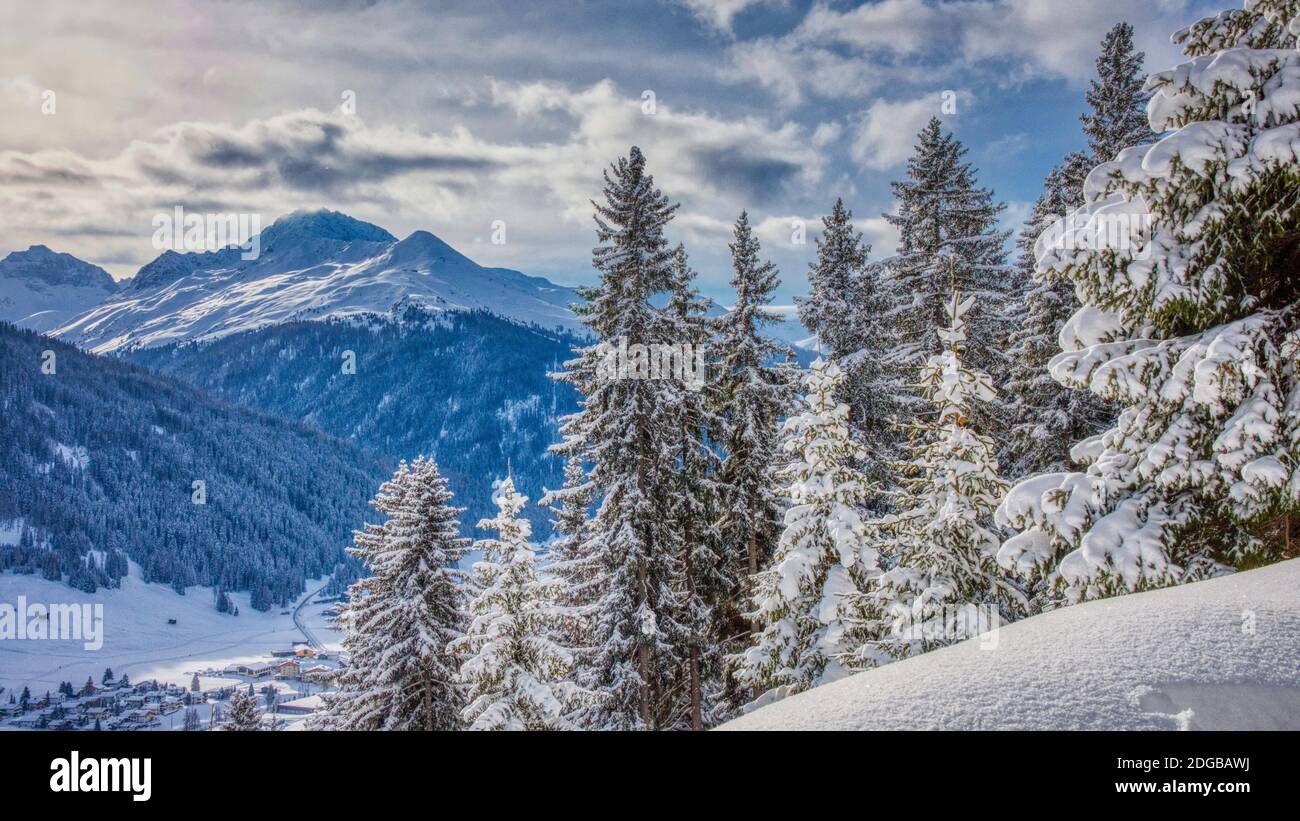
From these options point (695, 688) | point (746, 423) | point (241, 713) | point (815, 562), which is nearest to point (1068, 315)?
point (746, 423)

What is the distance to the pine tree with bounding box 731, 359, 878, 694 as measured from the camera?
1483 cm

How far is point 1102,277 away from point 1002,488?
20.0 ft

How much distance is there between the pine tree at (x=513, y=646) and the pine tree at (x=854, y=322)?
36.5 feet

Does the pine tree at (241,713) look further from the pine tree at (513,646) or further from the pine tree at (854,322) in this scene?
the pine tree at (854,322)

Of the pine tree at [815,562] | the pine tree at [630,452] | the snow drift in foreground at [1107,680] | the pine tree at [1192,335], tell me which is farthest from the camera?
the pine tree at [630,452]

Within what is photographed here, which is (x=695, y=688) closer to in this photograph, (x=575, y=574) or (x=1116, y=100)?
(x=575, y=574)

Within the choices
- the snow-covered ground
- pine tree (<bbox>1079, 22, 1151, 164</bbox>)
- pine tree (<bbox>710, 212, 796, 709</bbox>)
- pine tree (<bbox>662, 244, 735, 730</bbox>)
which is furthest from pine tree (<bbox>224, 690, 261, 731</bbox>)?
the snow-covered ground

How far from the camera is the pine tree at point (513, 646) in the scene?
53.5ft

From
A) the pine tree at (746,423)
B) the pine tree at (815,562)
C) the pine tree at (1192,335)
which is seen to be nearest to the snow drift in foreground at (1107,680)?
the pine tree at (1192,335)

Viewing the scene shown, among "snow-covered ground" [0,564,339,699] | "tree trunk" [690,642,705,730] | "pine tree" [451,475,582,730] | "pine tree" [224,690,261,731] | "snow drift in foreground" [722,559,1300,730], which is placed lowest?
"snow-covered ground" [0,564,339,699]

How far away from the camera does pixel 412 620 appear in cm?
2064

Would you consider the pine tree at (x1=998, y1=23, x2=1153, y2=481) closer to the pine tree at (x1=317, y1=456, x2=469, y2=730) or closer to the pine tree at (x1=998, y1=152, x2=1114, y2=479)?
the pine tree at (x1=998, y1=152, x2=1114, y2=479)

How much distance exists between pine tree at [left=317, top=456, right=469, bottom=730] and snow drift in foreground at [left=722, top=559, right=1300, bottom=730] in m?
17.4

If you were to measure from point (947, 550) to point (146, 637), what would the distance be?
8543 inches
